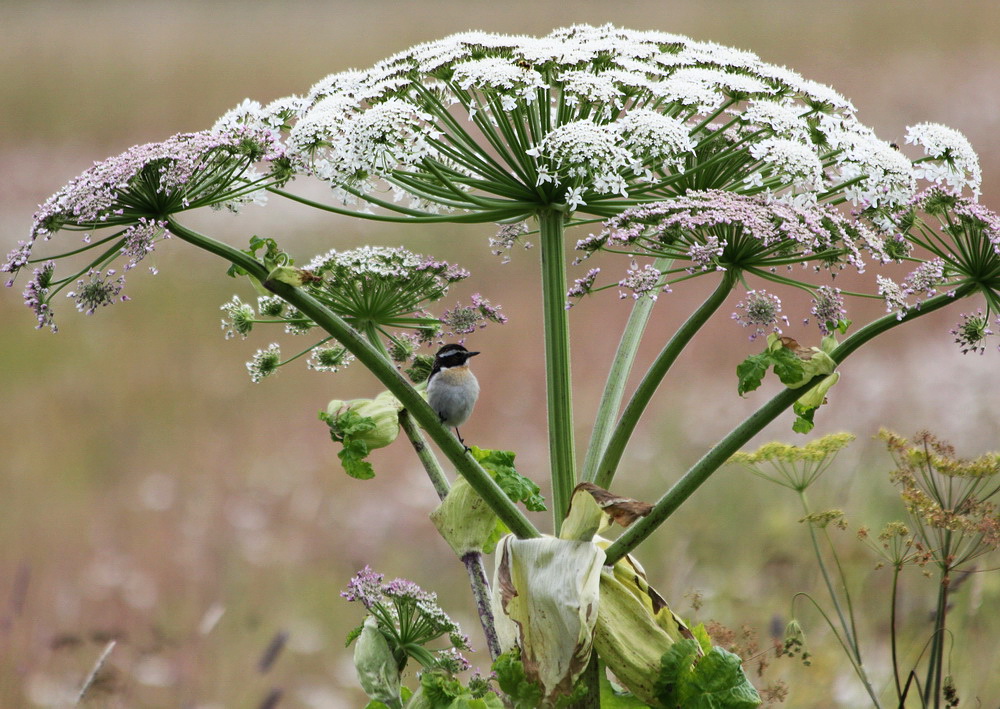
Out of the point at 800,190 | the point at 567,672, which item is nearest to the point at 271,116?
the point at 800,190

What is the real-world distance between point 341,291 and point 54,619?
9.06 ft

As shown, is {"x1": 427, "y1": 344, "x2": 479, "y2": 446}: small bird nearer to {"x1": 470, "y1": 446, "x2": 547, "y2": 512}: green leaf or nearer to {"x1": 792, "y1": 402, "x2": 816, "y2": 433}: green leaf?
{"x1": 470, "y1": 446, "x2": 547, "y2": 512}: green leaf

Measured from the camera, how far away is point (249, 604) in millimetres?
4266

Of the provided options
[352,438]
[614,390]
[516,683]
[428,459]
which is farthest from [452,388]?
[516,683]

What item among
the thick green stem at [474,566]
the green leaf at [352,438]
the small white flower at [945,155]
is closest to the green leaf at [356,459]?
the green leaf at [352,438]

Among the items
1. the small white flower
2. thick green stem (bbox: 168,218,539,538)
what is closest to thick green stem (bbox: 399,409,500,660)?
thick green stem (bbox: 168,218,539,538)

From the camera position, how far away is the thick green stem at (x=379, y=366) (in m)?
1.85

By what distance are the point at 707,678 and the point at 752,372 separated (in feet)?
2.20

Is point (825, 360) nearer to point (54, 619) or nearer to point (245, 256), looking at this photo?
point (245, 256)

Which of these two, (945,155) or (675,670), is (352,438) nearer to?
(675,670)

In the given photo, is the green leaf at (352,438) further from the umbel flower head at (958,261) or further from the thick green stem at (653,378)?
the umbel flower head at (958,261)

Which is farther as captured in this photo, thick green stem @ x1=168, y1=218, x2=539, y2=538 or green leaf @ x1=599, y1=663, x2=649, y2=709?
green leaf @ x1=599, y1=663, x2=649, y2=709

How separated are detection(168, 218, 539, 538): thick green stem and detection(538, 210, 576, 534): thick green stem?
0.14 m

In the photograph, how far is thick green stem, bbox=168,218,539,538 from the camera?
1847 mm
